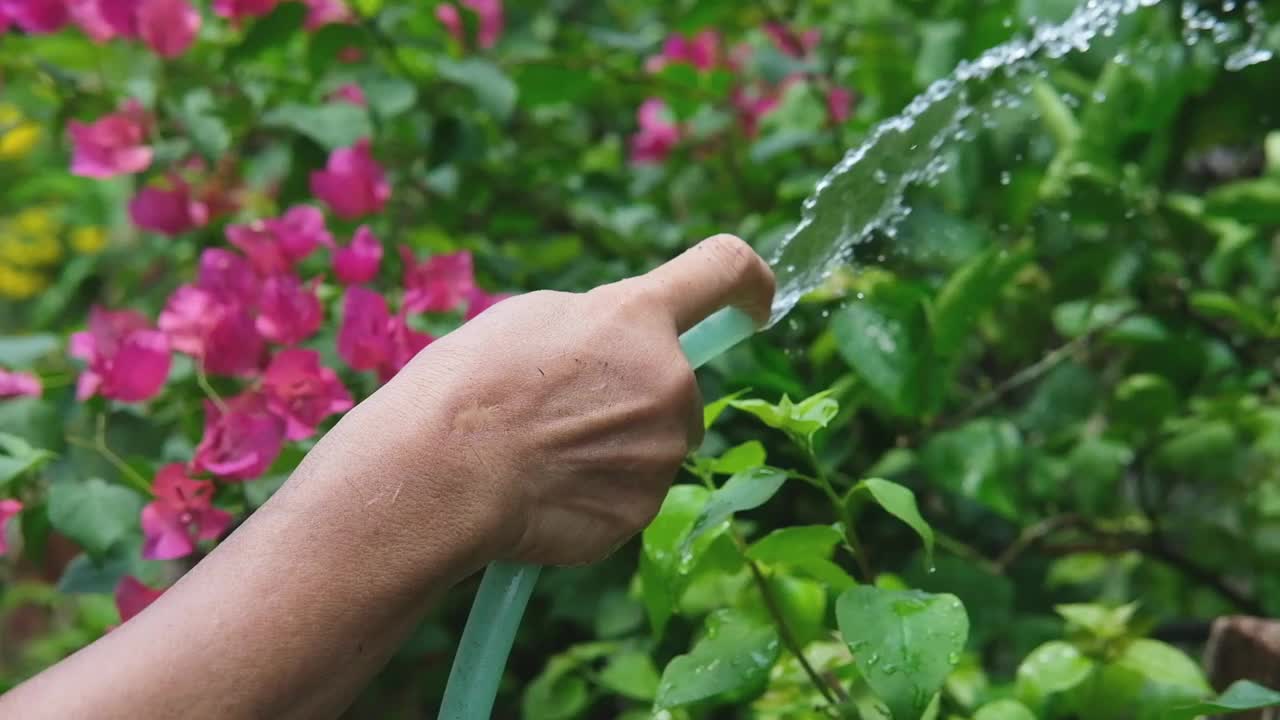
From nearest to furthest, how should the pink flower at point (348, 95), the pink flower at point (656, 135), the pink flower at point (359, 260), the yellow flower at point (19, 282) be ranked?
the pink flower at point (359, 260) → the pink flower at point (348, 95) → the pink flower at point (656, 135) → the yellow flower at point (19, 282)

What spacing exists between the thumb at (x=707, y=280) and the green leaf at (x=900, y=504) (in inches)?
4.7

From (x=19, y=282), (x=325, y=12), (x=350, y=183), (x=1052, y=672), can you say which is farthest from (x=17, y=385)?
(x=19, y=282)

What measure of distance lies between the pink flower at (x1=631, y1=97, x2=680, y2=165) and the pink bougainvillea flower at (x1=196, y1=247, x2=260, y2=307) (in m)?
0.70

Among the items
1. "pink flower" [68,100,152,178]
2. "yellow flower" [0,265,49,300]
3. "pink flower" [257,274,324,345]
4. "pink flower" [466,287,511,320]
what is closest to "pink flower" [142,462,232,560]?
"pink flower" [257,274,324,345]

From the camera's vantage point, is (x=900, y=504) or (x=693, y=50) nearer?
(x=900, y=504)

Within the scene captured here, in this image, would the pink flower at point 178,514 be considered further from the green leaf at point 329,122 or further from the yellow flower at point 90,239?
the yellow flower at point 90,239

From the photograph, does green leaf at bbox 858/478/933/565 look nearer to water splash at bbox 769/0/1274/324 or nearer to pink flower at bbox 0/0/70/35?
water splash at bbox 769/0/1274/324

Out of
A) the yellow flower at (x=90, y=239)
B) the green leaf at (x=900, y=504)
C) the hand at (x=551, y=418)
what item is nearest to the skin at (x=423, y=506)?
the hand at (x=551, y=418)

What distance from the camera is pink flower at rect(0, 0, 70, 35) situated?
48.3 inches

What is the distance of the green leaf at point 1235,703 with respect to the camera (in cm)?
64

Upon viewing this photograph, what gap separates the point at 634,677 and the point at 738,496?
0.31 m

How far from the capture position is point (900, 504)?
0.64 m

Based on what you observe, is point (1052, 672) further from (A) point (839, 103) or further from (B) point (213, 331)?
(A) point (839, 103)

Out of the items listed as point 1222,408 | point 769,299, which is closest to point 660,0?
point 1222,408
